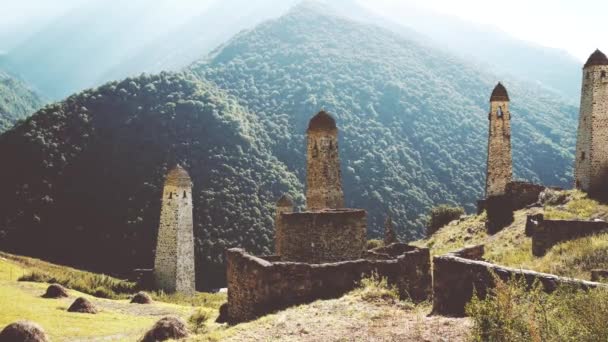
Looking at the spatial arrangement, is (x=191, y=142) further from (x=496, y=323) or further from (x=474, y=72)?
(x=474, y=72)

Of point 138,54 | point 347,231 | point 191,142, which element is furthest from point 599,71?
point 138,54

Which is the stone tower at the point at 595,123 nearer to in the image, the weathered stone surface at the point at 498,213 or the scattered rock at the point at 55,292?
the weathered stone surface at the point at 498,213

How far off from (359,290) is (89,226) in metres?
49.4

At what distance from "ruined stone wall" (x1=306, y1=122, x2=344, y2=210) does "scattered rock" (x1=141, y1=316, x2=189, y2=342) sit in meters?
12.0

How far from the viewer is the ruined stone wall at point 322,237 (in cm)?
1460

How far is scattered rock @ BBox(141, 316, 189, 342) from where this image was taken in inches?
506

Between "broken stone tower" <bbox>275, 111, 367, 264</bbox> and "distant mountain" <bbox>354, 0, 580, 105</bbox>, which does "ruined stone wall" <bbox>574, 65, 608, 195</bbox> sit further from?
"distant mountain" <bbox>354, 0, 580, 105</bbox>

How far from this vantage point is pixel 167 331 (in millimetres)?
12945

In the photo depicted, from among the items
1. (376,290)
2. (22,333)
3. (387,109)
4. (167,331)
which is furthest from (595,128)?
(387,109)

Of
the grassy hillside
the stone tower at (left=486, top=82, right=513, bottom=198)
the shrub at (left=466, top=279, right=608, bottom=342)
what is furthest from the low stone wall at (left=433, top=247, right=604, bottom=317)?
the stone tower at (left=486, top=82, right=513, bottom=198)

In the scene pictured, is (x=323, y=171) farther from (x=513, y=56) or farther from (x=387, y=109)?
(x=513, y=56)

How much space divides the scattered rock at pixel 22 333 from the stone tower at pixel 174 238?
64.7 feet

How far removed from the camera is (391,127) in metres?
97.5

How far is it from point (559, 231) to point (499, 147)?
61.4 ft
